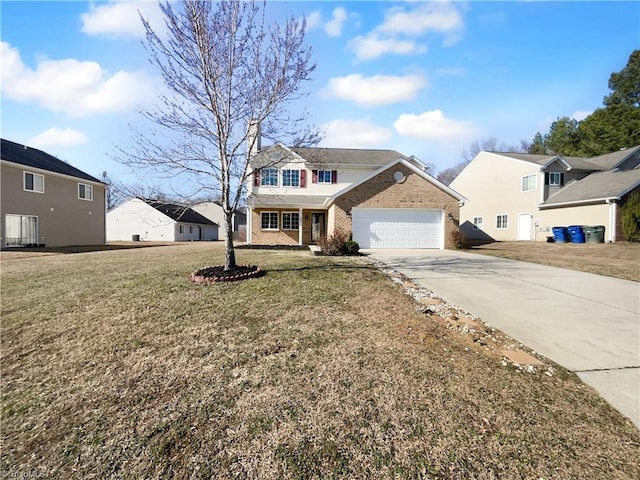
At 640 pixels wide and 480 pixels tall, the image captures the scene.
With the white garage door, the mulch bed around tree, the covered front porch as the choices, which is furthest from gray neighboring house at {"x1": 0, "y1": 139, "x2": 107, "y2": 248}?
the white garage door

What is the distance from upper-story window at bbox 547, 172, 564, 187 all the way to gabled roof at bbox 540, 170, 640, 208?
56 centimetres

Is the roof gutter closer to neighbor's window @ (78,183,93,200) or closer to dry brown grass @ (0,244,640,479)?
dry brown grass @ (0,244,640,479)

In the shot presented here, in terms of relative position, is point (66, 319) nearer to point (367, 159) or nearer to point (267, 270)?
point (267, 270)

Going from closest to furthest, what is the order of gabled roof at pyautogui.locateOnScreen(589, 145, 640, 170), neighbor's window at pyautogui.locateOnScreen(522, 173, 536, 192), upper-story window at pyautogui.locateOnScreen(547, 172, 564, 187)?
gabled roof at pyautogui.locateOnScreen(589, 145, 640, 170) < upper-story window at pyautogui.locateOnScreen(547, 172, 564, 187) < neighbor's window at pyautogui.locateOnScreen(522, 173, 536, 192)

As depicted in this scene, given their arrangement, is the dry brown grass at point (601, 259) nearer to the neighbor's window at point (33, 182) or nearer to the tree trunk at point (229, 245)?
the tree trunk at point (229, 245)

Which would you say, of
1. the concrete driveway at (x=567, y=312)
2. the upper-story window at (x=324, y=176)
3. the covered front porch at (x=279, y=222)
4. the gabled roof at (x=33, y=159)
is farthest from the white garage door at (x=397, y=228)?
the gabled roof at (x=33, y=159)

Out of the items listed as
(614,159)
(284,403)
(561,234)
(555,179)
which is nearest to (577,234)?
(561,234)

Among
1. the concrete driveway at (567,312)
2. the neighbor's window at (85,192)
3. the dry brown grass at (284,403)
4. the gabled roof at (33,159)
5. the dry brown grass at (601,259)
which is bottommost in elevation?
the dry brown grass at (284,403)

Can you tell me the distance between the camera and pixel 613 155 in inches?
945

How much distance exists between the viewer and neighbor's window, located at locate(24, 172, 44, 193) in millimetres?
19219

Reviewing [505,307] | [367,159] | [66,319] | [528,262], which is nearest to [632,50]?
[367,159]

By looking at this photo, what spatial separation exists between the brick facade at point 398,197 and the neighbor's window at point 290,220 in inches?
175

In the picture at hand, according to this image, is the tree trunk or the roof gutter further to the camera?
the roof gutter

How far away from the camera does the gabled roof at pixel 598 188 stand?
1823cm
